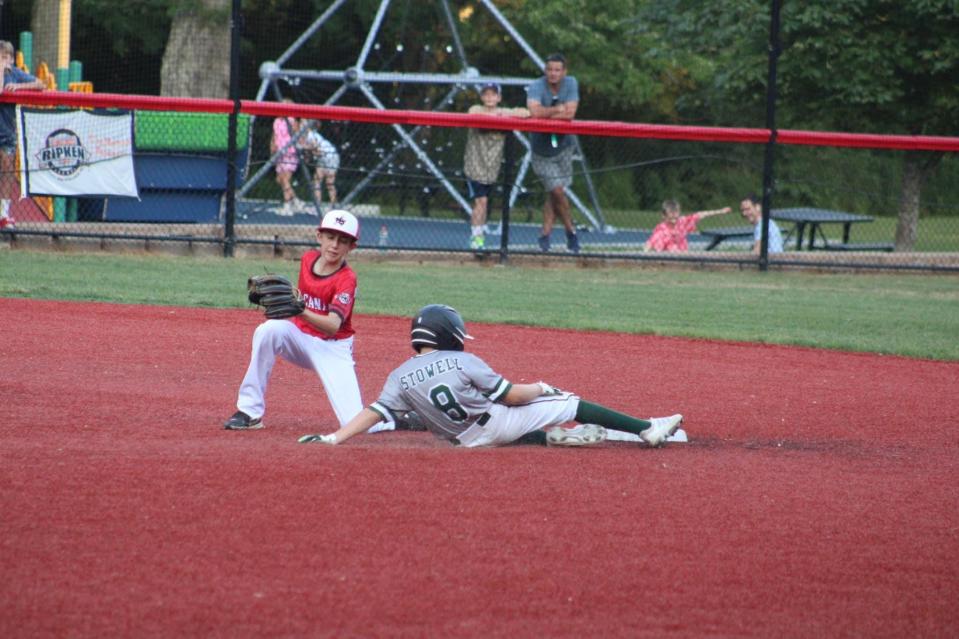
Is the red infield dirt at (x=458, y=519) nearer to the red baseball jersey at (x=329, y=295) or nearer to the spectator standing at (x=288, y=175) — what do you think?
the red baseball jersey at (x=329, y=295)

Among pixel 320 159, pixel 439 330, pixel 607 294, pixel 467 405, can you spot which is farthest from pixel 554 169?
pixel 467 405

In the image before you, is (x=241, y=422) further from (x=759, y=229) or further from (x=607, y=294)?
(x=759, y=229)

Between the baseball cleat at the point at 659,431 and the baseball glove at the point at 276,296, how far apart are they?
190 cm

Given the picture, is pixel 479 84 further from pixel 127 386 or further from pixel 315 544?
pixel 315 544

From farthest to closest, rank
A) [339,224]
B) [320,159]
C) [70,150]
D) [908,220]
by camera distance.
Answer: [908,220] < [320,159] < [70,150] < [339,224]

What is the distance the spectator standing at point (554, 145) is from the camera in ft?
51.0

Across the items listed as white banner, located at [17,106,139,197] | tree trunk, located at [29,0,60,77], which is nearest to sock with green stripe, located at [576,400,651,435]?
white banner, located at [17,106,139,197]

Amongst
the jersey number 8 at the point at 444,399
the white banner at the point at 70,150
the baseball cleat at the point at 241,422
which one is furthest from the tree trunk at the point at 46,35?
the jersey number 8 at the point at 444,399

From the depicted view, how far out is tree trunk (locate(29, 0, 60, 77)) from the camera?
2034 cm

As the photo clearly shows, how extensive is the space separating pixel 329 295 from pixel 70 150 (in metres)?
8.80

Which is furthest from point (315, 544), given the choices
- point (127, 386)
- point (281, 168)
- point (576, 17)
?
point (576, 17)

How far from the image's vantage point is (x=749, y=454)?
6.75 metres

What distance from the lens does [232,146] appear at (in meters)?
14.9

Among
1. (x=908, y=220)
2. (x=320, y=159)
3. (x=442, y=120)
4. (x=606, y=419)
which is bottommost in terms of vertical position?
(x=606, y=419)
